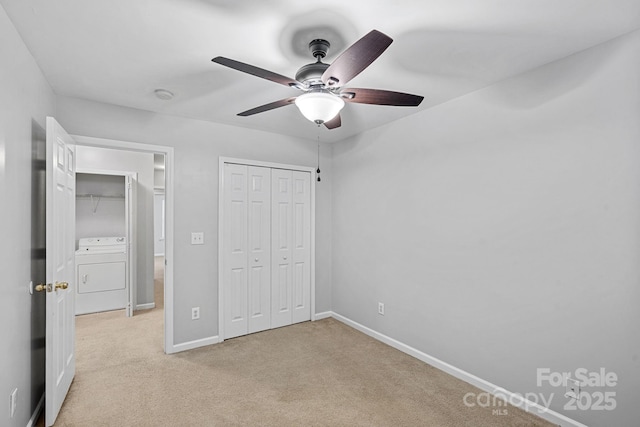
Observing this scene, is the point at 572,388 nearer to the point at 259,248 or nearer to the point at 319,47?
the point at 319,47

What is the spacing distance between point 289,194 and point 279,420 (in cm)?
245

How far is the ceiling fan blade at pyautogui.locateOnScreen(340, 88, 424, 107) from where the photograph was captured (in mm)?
1789

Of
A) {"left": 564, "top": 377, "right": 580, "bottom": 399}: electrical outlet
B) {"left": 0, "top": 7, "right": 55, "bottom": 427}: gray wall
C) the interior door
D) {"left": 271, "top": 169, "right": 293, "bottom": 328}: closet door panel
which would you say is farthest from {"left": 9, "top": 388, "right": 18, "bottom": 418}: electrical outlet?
{"left": 564, "top": 377, "right": 580, "bottom": 399}: electrical outlet

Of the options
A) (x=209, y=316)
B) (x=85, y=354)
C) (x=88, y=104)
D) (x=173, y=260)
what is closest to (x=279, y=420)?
(x=209, y=316)

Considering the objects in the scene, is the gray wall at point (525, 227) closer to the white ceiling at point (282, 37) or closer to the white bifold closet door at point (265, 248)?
the white ceiling at point (282, 37)

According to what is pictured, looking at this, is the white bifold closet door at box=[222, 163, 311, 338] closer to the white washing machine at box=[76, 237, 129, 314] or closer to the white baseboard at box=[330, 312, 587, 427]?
the white baseboard at box=[330, 312, 587, 427]

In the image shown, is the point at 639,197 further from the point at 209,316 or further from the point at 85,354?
the point at 85,354

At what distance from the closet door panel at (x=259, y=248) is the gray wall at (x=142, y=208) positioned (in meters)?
2.00

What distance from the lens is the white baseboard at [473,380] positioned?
6.75ft

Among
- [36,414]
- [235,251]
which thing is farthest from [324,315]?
[36,414]

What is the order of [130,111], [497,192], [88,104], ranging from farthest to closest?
[130,111] < [88,104] < [497,192]

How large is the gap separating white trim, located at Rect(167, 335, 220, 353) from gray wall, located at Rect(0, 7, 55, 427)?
41.4 inches

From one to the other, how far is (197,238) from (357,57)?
2583 mm

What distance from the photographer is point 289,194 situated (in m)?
3.95
